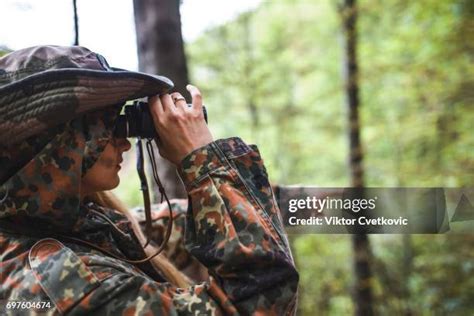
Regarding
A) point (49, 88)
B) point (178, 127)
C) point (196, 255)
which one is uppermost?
point (49, 88)

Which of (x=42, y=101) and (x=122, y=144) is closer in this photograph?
(x=42, y=101)

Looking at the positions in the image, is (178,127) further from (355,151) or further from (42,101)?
(355,151)

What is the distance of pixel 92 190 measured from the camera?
1062 mm

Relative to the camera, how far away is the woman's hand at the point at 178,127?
103 cm

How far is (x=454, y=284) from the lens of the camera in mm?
3088

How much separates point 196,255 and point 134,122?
1.01ft

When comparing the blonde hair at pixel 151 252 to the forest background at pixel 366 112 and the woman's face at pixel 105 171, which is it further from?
the forest background at pixel 366 112

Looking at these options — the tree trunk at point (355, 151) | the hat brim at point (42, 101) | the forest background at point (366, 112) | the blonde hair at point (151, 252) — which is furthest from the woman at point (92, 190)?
the tree trunk at point (355, 151)

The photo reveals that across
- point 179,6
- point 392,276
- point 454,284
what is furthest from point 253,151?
point 392,276

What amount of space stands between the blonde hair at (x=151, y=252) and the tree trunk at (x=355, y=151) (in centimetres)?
217

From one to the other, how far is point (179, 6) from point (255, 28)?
4.40 meters

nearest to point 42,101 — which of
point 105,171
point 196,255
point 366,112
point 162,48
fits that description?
point 105,171

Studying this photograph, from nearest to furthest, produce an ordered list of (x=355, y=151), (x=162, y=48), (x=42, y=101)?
1. (x=42, y=101)
2. (x=162, y=48)
3. (x=355, y=151)

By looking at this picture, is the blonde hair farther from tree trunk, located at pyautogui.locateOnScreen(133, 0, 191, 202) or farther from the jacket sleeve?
tree trunk, located at pyautogui.locateOnScreen(133, 0, 191, 202)
